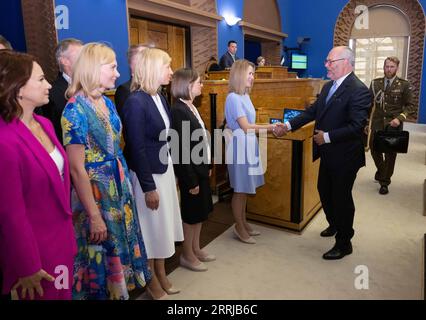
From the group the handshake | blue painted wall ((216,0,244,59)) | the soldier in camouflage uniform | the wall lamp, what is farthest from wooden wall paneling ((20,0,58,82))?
the wall lamp

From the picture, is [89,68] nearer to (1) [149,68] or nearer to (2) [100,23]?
(1) [149,68]

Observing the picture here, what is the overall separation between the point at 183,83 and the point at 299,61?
993cm

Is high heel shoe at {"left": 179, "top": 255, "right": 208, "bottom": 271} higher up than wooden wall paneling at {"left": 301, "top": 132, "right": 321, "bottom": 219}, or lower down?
lower down

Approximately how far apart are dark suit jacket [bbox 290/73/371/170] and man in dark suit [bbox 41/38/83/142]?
1.86m

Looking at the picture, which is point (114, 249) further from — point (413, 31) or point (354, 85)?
point (413, 31)

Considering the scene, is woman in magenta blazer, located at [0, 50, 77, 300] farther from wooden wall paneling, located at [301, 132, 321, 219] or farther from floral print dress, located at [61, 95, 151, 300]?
wooden wall paneling, located at [301, 132, 321, 219]

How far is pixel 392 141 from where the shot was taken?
415 cm

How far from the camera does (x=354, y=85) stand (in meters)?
2.55

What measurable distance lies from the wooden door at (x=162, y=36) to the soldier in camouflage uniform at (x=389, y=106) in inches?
160

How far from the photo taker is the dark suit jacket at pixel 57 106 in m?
2.28

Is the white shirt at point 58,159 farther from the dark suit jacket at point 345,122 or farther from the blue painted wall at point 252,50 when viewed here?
the blue painted wall at point 252,50

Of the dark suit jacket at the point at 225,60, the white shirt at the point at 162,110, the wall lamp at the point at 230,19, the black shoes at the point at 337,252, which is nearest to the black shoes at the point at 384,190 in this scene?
the black shoes at the point at 337,252

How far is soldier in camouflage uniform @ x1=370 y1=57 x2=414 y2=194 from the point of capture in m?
4.38
